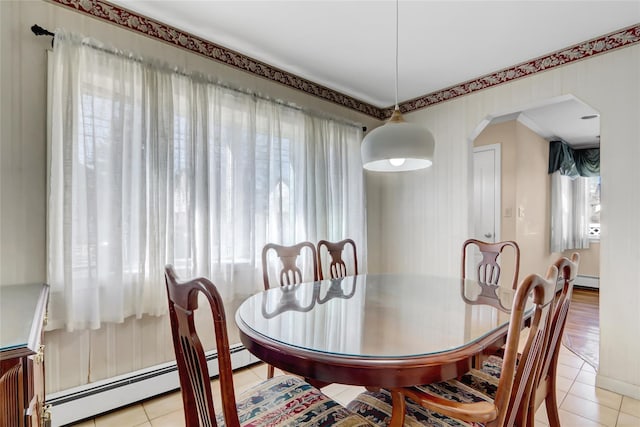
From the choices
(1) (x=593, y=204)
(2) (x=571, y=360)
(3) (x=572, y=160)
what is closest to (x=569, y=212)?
(1) (x=593, y=204)

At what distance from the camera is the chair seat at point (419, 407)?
116 centimetres

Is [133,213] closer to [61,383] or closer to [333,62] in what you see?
[61,383]

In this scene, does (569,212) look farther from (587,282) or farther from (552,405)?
(552,405)

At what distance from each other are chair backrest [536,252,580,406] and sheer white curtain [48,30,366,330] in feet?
6.33

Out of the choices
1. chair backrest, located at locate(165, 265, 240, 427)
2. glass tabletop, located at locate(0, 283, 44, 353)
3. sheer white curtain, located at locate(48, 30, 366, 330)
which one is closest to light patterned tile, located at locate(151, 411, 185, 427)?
sheer white curtain, located at locate(48, 30, 366, 330)

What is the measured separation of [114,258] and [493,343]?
2.00m

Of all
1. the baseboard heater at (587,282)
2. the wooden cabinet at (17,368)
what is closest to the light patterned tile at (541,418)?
the wooden cabinet at (17,368)

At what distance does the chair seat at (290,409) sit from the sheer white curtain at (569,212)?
212 inches

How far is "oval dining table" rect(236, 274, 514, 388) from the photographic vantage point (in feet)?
3.32

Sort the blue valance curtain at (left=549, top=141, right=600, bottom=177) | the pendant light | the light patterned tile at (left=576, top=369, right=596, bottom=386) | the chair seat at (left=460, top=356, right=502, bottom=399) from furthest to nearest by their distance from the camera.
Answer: the blue valance curtain at (left=549, top=141, right=600, bottom=177) → the light patterned tile at (left=576, top=369, right=596, bottom=386) → the pendant light → the chair seat at (left=460, top=356, right=502, bottom=399)

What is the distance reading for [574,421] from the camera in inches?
75.2

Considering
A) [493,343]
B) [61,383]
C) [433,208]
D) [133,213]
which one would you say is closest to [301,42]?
[133,213]

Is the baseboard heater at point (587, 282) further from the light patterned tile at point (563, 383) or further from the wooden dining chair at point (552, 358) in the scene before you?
the wooden dining chair at point (552, 358)

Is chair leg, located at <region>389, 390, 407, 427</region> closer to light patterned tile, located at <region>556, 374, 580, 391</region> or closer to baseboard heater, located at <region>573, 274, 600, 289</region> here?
light patterned tile, located at <region>556, 374, 580, 391</region>
